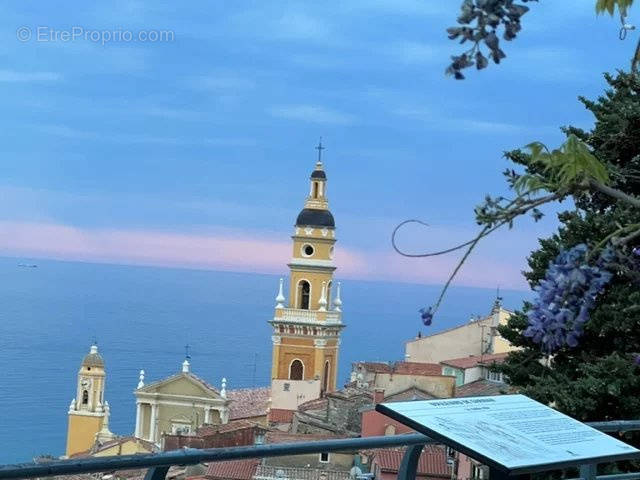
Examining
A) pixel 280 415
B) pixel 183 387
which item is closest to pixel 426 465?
pixel 280 415

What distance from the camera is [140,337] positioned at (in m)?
181

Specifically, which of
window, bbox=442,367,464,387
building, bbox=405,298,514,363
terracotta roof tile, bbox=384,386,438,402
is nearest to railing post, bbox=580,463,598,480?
terracotta roof tile, bbox=384,386,438,402

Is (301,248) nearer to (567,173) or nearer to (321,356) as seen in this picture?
(321,356)

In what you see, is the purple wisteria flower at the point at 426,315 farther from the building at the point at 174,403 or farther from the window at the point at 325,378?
the window at the point at 325,378

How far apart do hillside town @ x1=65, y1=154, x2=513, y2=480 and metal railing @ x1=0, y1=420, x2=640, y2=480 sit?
32.8 m

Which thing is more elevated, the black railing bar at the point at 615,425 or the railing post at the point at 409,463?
the black railing bar at the point at 615,425

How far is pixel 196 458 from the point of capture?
4.14 metres

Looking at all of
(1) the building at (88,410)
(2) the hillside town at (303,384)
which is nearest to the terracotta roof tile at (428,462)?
(2) the hillside town at (303,384)

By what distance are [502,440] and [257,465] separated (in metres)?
30.6

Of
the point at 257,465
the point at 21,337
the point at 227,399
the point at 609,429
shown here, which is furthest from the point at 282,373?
the point at 21,337

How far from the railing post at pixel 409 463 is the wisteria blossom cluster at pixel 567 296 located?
2.29 meters

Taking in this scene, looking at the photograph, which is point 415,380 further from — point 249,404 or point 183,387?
point 249,404

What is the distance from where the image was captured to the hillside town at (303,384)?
4462 centimetres

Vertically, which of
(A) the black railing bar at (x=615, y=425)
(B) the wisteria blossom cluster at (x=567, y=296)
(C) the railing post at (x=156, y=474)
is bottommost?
(C) the railing post at (x=156, y=474)
